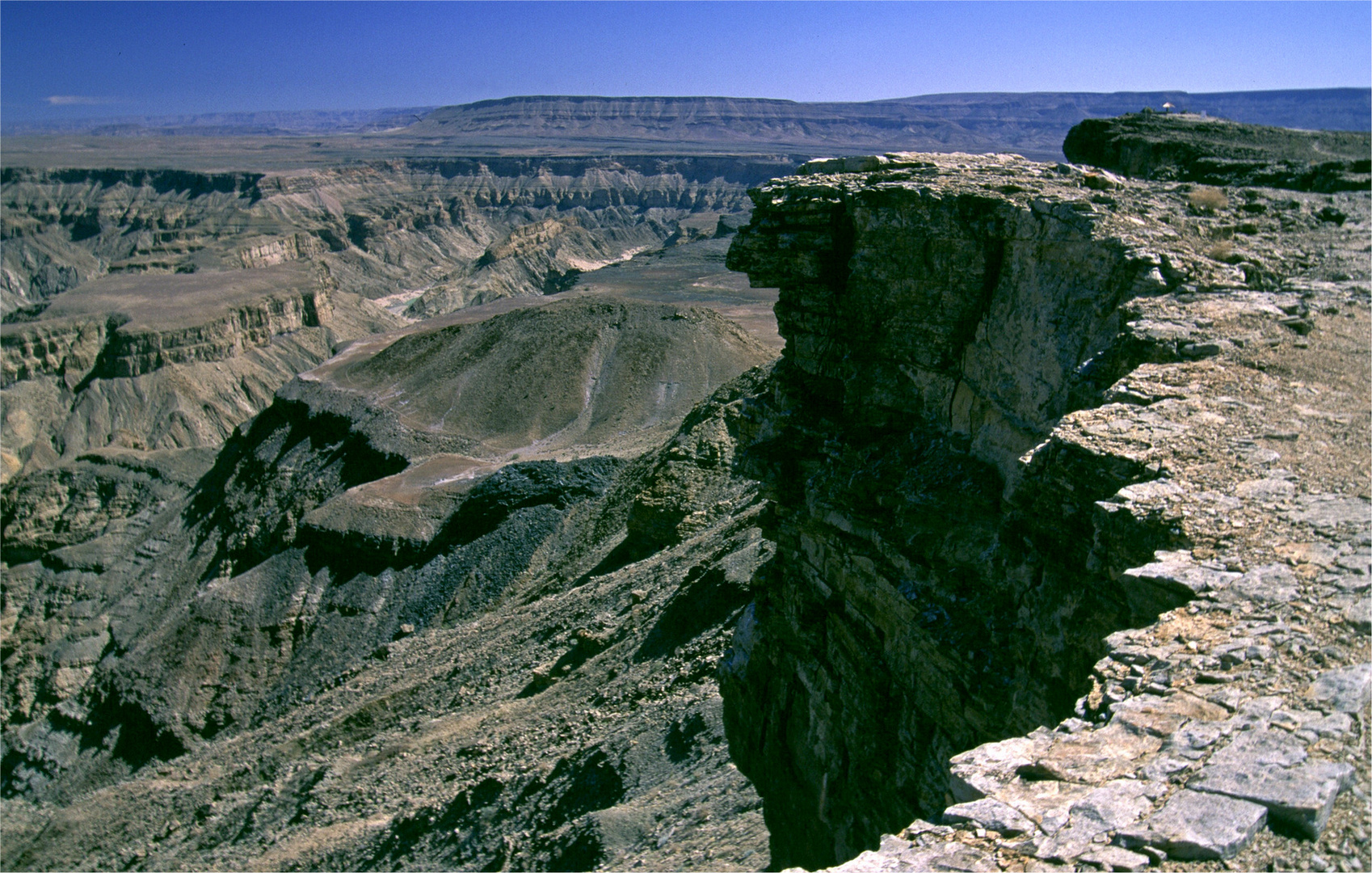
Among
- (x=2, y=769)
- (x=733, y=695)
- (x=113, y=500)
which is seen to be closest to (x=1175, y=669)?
(x=733, y=695)

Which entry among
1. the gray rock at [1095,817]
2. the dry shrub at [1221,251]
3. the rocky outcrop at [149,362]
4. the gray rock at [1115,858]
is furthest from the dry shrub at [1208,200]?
the rocky outcrop at [149,362]

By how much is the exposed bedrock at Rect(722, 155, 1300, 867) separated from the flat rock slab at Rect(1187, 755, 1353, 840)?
148cm

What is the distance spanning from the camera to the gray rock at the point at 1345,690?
4355 mm

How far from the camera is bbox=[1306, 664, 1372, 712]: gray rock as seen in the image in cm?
436

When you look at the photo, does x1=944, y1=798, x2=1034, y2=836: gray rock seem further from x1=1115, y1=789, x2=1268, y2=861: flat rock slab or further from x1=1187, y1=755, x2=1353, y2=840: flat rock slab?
x1=1187, y1=755, x2=1353, y2=840: flat rock slab

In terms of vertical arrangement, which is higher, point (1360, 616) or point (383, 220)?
point (383, 220)

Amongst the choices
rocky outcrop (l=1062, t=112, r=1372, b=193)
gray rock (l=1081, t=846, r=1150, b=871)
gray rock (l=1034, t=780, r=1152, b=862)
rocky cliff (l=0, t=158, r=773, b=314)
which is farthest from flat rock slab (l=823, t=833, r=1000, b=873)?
rocky cliff (l=0, t=158, r=773, b=314)

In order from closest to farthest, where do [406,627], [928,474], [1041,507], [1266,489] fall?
[1266,489] < [1041,507] < [928,474] < [406,627]

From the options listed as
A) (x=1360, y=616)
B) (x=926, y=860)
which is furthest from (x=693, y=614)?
(x=1360, y=616)

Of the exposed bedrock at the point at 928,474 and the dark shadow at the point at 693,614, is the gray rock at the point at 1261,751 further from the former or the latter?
the dark shadow at the point at 693,614

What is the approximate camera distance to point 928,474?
9.67 metres

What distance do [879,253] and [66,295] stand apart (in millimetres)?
81540

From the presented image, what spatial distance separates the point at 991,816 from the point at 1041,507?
2.89 meters

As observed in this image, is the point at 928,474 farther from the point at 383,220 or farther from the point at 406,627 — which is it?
the point at 383,220
